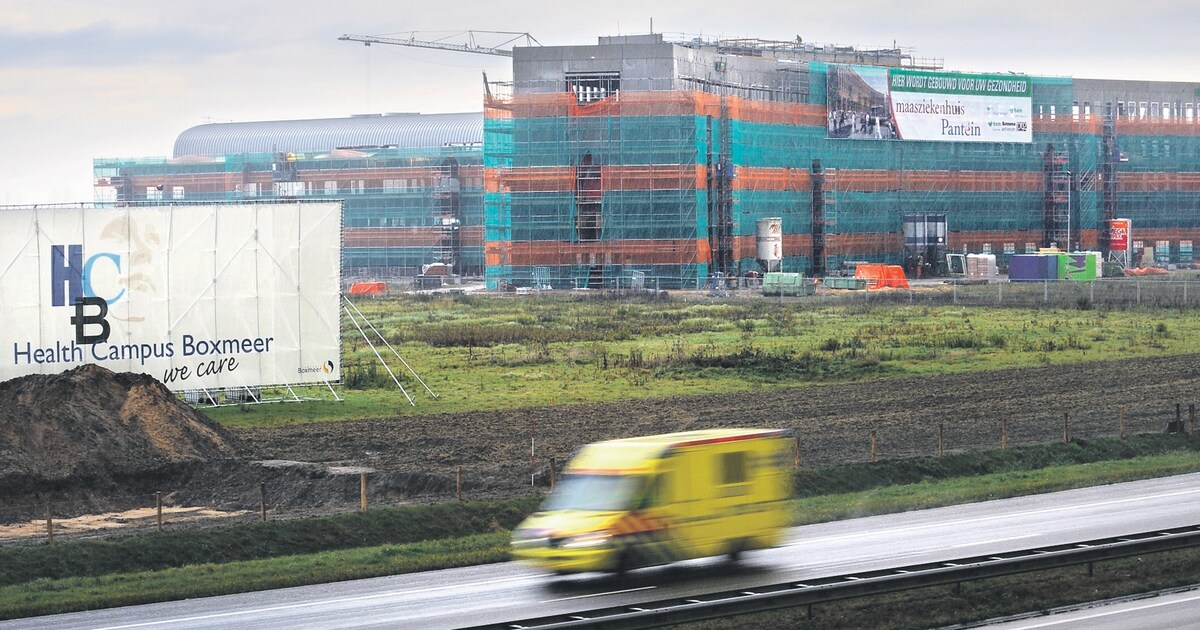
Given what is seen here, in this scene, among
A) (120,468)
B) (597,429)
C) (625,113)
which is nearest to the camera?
(120,468)

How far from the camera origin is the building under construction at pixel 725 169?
420ft

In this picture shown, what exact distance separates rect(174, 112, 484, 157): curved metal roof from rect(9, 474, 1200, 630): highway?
15001cm

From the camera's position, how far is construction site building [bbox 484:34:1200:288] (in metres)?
128

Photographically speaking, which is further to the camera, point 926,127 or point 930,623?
point 926,127

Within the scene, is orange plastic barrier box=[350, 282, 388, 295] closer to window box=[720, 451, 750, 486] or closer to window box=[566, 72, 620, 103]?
window box=[566, 72, 620, 103]

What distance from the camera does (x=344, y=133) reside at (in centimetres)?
18550

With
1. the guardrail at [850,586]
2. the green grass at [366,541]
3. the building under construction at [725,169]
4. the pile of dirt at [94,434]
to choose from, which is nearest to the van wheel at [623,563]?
the guardrail at [850,586]

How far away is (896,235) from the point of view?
150750 mm

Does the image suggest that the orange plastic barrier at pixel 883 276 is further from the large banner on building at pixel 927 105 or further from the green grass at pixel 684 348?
the green grass at pixel 684 348

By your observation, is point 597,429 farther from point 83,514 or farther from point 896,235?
point 896,235

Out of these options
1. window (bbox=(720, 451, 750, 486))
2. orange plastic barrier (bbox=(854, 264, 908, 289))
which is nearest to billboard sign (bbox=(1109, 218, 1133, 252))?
orange plastic barrier (bbox=(854, 264, 908, 289))

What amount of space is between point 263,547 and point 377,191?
140365 millimetres

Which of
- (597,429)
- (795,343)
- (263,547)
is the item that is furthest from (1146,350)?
(263,547)

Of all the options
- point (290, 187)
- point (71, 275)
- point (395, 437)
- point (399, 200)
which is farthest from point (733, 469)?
point (290, 187)
